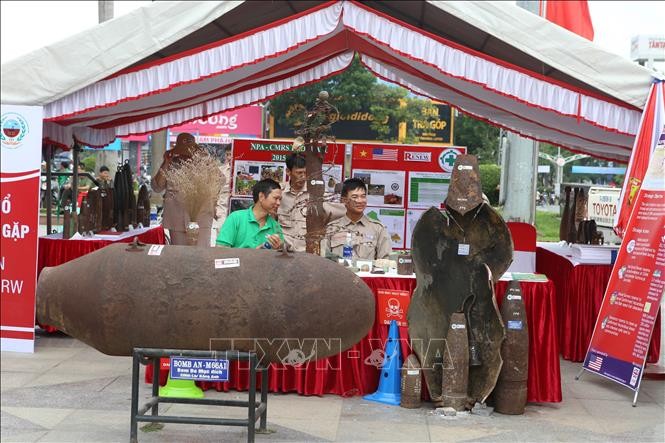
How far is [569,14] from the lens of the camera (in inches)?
498

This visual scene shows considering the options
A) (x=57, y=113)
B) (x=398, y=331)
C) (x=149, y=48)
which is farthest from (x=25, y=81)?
(x=398, y=331)

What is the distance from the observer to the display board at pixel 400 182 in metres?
10.0

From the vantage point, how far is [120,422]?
17.4 feet

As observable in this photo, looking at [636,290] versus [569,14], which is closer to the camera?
[636,290]

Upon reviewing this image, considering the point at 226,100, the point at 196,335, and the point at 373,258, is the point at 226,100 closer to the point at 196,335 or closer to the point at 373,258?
the point at 373,258

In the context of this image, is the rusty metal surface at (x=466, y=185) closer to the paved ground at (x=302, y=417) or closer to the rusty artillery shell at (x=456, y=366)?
the rusty artillery shell at (x=456, y=366)

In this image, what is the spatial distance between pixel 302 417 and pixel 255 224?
4.53 feet

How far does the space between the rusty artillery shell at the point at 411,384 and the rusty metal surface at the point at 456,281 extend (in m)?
0.08

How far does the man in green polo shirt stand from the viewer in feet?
18.4

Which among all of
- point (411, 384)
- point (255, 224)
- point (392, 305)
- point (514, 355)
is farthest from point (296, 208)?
point (514, 355)

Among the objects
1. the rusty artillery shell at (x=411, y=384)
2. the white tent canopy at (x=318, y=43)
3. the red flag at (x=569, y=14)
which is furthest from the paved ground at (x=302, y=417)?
the red flag at (x=569, y=14)

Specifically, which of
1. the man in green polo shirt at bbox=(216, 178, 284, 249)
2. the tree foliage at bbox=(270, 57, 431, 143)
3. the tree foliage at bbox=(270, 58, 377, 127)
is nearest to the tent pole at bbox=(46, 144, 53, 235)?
the man in green polo shirt at bbox=(216, 178, 284, 249)

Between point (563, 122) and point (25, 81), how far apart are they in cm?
471

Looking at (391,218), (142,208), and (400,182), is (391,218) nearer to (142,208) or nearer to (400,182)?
(400,182)
